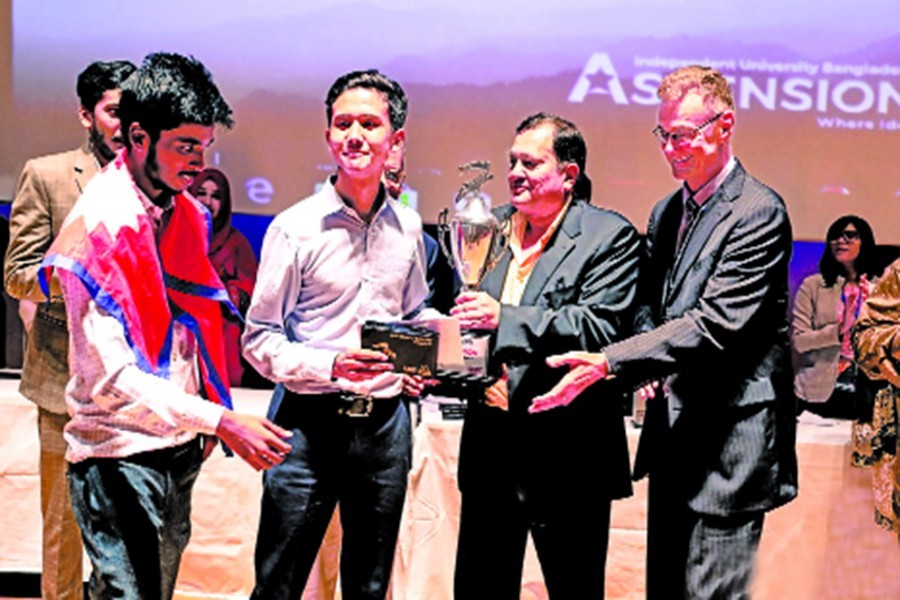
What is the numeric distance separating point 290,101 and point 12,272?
8.76ft

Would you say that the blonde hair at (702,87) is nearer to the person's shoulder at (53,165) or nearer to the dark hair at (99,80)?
the dark hair at (99,80)

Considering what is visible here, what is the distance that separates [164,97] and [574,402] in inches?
46.9

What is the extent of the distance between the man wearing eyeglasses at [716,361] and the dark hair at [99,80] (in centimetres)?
157

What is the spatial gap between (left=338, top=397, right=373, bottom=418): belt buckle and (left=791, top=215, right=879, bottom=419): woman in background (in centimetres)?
295

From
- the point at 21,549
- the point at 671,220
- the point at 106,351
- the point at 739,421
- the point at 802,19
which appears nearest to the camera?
the point at 106,351

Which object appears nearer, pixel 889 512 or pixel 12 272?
pixel 889 512

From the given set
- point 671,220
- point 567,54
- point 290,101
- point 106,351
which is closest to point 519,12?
point 567,54

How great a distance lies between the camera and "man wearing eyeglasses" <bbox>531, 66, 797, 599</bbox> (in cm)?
267

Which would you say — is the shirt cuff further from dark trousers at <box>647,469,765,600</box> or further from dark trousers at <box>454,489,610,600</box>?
dark trousers at <box>647,469,765,600</box>

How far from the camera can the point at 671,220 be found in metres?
2.93

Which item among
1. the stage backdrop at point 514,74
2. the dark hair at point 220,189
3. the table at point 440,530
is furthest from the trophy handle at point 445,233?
the stage backdrop at point 514,74

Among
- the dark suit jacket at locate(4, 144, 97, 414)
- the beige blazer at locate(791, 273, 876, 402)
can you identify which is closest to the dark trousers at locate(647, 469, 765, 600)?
the dark suit jacket at locate(4, 144, 97, 414)

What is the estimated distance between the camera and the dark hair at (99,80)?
3.30 m

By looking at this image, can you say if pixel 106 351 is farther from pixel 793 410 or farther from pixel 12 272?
pixel 793 410
